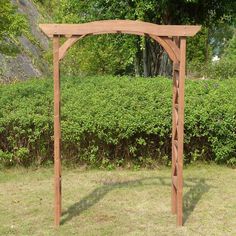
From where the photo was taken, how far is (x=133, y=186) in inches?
286

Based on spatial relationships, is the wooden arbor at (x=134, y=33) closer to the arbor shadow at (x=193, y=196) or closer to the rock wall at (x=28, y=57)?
the arbor shadow at (x=193, y=196)

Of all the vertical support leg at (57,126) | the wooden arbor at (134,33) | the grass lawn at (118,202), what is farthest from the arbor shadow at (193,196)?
the vertical support leg at (57,126)

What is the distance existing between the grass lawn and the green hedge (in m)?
0.28

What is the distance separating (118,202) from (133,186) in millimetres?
800

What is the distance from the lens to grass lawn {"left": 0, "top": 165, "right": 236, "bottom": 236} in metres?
5.52

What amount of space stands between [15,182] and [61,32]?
3.22 meters

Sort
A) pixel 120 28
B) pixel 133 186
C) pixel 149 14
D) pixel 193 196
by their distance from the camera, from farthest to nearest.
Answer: pixel 149 14, pixel 133 186, pixel 193 196, pixel 120 28

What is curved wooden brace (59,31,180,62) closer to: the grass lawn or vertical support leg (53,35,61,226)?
vertical support leg (53,35,61,226)

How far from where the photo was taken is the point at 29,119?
7.85 metres

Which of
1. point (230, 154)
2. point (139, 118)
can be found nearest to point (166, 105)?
point (139, 118)

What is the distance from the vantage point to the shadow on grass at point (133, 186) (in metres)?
6.11

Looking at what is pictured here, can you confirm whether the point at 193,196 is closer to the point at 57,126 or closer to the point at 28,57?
the point at 57,126

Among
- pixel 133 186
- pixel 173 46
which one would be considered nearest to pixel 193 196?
pixel 133 186

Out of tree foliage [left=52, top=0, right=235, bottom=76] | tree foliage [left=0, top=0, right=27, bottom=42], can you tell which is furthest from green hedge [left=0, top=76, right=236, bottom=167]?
tree foliage [left=52, top=0, right=235, bottom=76]
